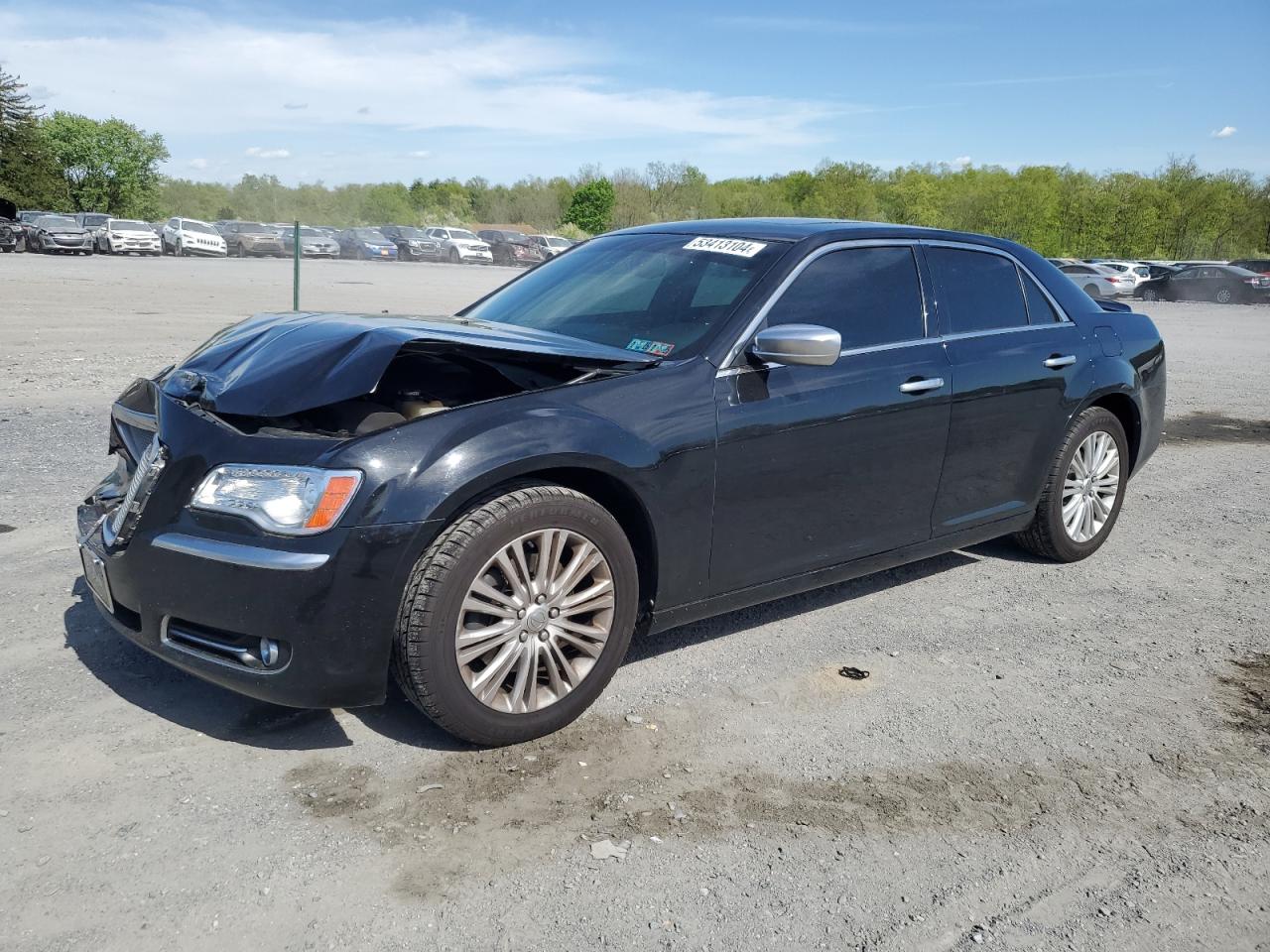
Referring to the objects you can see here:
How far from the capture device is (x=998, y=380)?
4.88m

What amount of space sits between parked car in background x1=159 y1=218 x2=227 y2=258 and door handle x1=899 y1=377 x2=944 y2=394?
43127 millimetres

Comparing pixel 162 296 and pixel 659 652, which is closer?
pixel 659 652

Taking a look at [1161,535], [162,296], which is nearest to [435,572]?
[1161,535]

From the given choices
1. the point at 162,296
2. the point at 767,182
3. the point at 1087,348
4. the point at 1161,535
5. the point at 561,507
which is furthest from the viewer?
the point at 767,182

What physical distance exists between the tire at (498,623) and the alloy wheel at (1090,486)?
2924 millimetres

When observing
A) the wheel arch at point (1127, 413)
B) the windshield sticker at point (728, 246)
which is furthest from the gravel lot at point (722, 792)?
the windshield sticker at point (728, 246)

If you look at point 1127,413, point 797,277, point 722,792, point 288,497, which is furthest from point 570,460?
point 1127,413

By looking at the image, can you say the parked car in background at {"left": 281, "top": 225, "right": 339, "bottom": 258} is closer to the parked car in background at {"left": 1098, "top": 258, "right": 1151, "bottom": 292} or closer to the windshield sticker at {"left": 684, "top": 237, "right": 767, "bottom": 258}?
Answer: the parked car in background at {"left": 1098, "top": 258, "right": 1151, "bottom": 292}

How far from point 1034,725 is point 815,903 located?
145 centimetres

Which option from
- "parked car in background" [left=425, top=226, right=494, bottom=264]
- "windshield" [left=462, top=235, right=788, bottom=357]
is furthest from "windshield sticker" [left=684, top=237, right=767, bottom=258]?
"parked car in background" [left=425, top=226, right=494, bottom=264]

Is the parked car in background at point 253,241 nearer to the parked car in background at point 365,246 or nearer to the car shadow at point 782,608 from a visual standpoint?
the parked car in background at point 365,246

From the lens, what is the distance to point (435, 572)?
3.16m

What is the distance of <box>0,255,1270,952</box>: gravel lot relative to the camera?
2.63 metres

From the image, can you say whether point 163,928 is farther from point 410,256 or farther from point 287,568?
point 410,256
